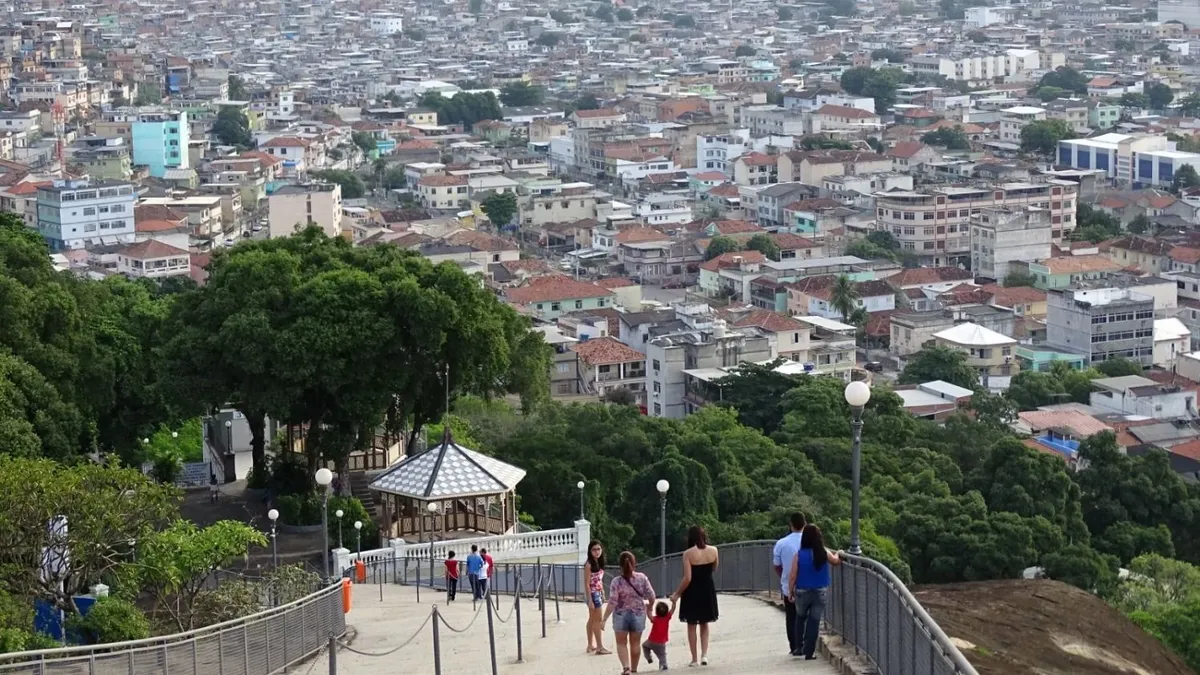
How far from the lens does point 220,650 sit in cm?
955

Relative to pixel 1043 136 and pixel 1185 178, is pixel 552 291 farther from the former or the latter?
pixel 1043 136

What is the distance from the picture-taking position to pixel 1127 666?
10352 mm

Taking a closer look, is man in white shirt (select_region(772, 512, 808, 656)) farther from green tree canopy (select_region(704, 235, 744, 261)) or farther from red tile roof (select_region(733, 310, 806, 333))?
green tree canopy (select_region(704, 235, 744, 261))

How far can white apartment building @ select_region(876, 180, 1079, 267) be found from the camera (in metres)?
51.4

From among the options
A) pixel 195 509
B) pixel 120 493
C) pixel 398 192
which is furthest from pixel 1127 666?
pixel 398 192

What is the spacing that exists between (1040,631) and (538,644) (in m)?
2.49

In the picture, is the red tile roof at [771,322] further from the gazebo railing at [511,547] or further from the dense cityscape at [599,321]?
the gazebo railing at [511,547]

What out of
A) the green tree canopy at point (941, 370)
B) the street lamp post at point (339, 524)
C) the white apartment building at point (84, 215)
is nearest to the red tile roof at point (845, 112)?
the white apartment building at point (84, 215)

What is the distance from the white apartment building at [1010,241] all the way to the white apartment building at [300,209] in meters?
15.3

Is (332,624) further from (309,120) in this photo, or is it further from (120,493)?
(309,120)

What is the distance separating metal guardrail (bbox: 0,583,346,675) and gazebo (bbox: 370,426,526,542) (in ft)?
15.9

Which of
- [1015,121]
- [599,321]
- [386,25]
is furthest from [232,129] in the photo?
[386,25]

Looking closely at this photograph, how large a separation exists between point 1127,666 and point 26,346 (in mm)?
11494

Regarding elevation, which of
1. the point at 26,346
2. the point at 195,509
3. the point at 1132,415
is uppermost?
the point at 26,346
